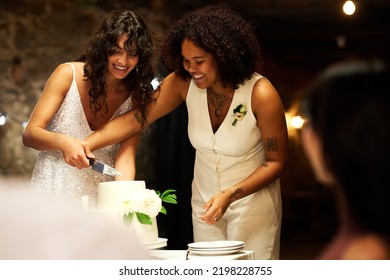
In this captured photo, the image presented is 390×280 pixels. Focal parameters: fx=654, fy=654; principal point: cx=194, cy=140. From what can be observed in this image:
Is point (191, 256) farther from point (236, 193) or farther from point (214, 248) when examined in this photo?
point (236, 193)

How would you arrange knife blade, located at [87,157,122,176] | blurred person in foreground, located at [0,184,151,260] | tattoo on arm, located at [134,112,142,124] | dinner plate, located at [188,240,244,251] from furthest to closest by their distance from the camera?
tattoo on arm, located at [134,112,142,124]
knife blade, located at [87,157,122,176]
dinner plate, located at [188,240,244,251]
blurred person in foreground, located at [0,184,151,260]

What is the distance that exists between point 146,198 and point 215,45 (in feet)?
1.73

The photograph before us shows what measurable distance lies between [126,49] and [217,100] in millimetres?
329

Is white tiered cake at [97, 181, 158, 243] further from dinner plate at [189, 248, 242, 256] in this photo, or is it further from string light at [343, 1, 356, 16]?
string light at [343, 1, 356, 16]

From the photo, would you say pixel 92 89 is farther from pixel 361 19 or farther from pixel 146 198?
pixel 361 19

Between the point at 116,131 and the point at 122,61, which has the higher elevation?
the point at 122,61

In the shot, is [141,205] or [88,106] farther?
[88,106]

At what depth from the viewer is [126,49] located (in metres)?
2.03

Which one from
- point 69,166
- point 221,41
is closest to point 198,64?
point 221,41

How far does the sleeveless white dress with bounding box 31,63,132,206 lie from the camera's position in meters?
2.12

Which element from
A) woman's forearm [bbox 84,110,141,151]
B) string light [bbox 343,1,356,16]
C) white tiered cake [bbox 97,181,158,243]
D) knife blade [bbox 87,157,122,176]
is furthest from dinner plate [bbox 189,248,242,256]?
string light [bbox 343,1,356,16]

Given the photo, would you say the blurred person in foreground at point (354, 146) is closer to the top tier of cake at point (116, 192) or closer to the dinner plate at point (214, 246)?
the dinner plate at point (214, 246)

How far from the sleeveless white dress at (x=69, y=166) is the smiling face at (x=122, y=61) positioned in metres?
0.10

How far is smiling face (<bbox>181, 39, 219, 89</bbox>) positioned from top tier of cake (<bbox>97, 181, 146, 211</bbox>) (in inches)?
16.4
